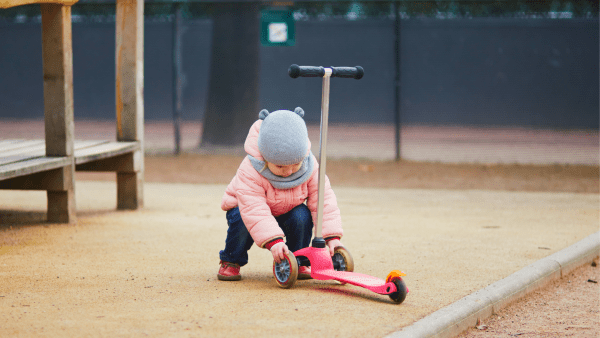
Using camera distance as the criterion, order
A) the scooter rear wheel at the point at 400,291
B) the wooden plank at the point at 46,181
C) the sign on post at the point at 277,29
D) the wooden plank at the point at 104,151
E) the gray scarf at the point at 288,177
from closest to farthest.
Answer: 1. the scooter rear wheel at the point at 400,291
2. the gray scarf at the point at 288,177
3. the wooden plank at the point at 46,181
4. the wooden plank at the point at 104,151
5. the sign on post at the point at 277,29

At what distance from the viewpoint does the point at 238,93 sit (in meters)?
12.5

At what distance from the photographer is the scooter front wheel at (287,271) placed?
3.58 m

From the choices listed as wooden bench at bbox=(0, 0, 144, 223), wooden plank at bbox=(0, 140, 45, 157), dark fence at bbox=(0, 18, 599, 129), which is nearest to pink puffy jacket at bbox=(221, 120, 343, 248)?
wooden bench at bbox=(0, 0, 144, 223)

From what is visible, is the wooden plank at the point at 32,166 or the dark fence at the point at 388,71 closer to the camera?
the wooden plank at the point at 32,166

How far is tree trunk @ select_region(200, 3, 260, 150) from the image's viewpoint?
1241 cm

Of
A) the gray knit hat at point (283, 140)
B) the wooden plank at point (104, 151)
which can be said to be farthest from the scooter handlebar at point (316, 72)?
the wooden plank at point (104, 151)

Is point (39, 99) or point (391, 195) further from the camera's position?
point (39, 99)

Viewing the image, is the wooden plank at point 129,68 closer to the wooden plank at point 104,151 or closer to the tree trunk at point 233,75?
the wooden plank at point 104,151

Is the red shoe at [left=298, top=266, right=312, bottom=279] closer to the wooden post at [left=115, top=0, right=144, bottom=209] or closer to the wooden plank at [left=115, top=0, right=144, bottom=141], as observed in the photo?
the wooden post at [left=115, top=0, right=144, bottom=209]

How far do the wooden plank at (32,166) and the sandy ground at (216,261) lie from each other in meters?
0.49

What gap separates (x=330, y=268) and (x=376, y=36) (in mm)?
10426

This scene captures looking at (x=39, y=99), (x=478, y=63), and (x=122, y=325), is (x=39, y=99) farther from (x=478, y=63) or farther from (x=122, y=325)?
(x=122, y=325)

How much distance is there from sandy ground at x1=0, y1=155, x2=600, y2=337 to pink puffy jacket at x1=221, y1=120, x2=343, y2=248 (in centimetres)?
33

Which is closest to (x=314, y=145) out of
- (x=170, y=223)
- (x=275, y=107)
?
(x=275, y=107)
